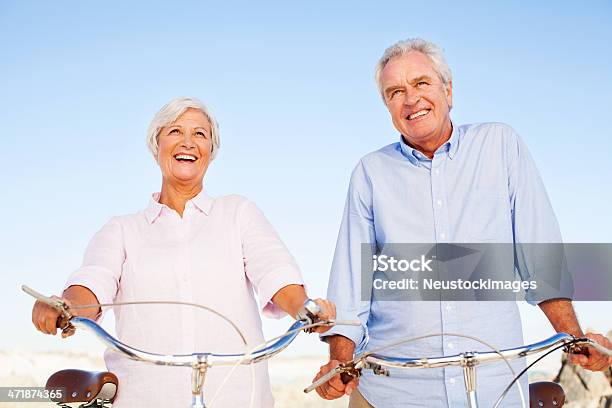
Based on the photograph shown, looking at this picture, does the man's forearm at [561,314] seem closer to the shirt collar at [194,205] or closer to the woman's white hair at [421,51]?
the woman's white hair at [421,51]

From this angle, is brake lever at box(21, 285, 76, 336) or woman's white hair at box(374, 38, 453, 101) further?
woman's white hair at box(374, 38, 453, 101)

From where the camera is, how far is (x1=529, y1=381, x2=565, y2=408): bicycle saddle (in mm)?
2055

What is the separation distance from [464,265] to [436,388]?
0.99 ft

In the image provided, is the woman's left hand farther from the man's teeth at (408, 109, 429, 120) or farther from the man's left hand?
the man's teeth at (408, 109, 429, 120)

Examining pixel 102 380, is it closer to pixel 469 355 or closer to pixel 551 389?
pixel 469 355

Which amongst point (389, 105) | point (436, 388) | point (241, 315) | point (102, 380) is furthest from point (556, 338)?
point (102, 380)

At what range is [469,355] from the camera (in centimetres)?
140

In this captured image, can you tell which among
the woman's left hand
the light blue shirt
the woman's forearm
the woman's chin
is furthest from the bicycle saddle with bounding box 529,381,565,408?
the woman's forearm

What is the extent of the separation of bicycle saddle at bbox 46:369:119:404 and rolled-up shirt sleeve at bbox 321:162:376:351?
0.52 metres

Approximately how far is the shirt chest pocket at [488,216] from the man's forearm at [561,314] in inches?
7.3

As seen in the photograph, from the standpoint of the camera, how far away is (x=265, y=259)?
1.79 meters

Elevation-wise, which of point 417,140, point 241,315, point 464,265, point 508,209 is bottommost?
point 241,315

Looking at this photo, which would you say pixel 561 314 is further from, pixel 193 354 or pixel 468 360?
pixel 193 354

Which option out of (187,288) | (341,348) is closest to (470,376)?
(341,348)
